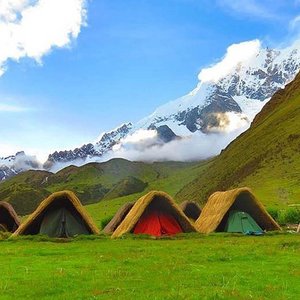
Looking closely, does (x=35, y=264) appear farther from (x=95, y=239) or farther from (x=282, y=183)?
(x=282, y=183)

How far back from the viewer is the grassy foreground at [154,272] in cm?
1812

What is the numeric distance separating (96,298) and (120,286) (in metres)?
2.20

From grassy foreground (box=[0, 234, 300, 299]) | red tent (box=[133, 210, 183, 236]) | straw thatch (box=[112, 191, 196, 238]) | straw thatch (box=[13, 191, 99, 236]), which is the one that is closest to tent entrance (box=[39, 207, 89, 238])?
straw thatch (box=[13, 191, 99, 236])

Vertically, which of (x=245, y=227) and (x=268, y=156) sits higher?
(x=268, y=156)

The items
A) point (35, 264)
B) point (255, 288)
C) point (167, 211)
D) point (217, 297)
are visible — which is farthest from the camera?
point (167, 211)

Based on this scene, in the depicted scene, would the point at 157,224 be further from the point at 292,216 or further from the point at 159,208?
the point at 292,216

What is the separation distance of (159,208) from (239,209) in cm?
777

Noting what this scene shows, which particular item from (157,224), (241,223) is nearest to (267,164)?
(241,223)

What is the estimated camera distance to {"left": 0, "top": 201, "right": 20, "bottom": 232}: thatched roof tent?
6372 centimetres

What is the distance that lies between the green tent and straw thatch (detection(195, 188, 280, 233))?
71 cm

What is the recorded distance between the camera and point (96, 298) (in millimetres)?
17234

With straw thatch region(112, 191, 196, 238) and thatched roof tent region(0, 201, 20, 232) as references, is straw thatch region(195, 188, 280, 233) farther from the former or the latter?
thatched roof tent region(0, 201, 20, 232)

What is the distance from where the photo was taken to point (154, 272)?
2236 cm

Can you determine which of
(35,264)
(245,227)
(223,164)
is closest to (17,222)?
(245,227)
